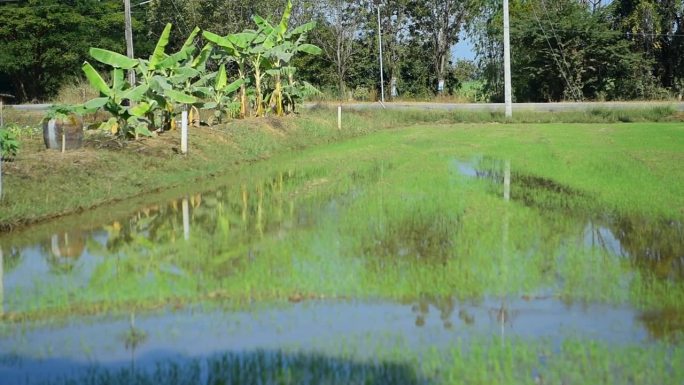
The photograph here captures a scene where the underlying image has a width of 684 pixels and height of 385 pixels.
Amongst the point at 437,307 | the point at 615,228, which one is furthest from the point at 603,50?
the point at 437,307

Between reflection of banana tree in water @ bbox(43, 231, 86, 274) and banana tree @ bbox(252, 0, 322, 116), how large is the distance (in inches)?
589

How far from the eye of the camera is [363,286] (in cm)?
768

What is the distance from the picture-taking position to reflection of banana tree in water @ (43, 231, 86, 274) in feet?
29.6

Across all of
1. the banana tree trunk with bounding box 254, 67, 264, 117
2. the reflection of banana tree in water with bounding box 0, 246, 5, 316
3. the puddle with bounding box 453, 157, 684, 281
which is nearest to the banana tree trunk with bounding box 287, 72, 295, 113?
the banana tree trunk with bounding box 254, 67, 264, 117

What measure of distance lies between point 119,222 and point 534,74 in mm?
32895

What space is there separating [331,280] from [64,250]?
12.3ft

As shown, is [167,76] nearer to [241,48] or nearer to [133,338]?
[241,48]

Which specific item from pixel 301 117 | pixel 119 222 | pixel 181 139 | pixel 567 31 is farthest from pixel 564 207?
pixel 567 31

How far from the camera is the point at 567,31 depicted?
39.8 metres

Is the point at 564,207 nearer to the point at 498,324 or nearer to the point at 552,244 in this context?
the point at 552,244

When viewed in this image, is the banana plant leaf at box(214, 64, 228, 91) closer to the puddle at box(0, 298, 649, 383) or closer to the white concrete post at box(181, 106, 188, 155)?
the white concrete post at box(181, 106, 188, 155)

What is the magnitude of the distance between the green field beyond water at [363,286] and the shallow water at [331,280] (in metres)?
0.03

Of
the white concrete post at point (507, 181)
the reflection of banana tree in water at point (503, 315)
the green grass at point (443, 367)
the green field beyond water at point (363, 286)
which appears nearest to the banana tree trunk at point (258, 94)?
the white concrete post at point (507, 181)

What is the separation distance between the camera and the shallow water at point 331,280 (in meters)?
6.11
